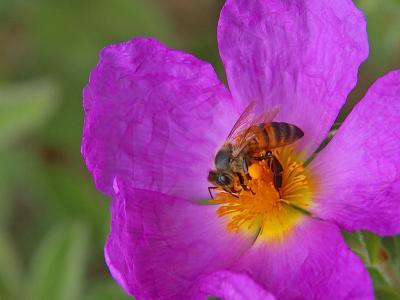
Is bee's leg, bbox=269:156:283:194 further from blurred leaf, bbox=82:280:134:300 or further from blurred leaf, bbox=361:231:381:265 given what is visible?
blurred leaf, bbox=82:280:134:300

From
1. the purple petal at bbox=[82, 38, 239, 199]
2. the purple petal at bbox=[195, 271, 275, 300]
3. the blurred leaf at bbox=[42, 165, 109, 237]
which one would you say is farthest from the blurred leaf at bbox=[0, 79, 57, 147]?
the purple petal at bbox=[195, 271, 275, 300]

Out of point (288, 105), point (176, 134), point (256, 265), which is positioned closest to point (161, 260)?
point (256, 265)

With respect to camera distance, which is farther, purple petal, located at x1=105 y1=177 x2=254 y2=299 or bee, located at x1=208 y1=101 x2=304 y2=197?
bee, located at x1=208 y1=101 x2=304 y2=197

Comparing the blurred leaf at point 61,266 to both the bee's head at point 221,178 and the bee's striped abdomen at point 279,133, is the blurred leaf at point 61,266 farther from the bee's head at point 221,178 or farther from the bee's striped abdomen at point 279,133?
the bee's striped abdomen at point 279,133

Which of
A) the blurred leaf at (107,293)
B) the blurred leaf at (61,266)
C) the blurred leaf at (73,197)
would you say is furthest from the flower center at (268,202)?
the blurred leaf at (73,197)

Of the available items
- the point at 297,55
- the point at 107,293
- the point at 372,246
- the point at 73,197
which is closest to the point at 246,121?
the point at 297,55
